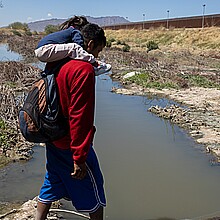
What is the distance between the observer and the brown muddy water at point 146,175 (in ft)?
12.9

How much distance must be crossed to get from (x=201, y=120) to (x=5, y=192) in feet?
15.1

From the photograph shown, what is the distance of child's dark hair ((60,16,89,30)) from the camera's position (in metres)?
2.38

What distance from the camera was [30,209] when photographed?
345 centimetres

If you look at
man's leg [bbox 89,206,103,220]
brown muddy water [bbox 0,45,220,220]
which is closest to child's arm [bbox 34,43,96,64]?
man's leg [bbox 89,206,103,220]

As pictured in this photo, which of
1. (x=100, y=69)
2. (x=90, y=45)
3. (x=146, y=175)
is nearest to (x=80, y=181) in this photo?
(x=100, y=69)

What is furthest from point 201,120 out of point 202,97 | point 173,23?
point 173,23

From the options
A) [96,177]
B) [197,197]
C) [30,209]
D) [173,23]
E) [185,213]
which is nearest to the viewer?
[96,177]

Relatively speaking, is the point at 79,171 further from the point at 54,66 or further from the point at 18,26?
the point at 18,26

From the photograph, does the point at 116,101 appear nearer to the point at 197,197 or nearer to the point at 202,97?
the point at 202,97

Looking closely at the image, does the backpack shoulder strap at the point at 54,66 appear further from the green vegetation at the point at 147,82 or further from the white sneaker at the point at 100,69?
the green vegetation at the point at 147,82

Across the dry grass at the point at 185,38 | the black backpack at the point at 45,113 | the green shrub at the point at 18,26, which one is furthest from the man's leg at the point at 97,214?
the green shrub at the point at 18,26

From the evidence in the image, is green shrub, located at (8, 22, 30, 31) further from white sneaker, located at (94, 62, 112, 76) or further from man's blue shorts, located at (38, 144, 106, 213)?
man's blue shorts, located at (38, 144, 106, 213)

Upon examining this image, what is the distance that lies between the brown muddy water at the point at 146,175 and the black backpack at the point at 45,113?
1498 millimetres

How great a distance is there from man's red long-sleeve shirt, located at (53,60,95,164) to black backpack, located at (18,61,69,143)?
0.18ft
